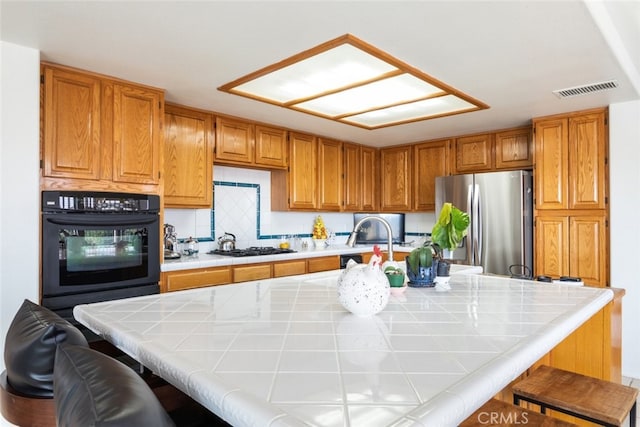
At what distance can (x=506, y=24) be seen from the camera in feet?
6.20

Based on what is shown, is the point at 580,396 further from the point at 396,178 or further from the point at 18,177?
the point at 396,178

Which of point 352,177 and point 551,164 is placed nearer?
point 551,164

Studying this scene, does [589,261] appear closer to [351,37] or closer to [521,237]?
[521,237]

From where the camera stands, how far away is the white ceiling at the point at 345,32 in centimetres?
177

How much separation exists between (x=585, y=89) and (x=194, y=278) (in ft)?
10.4

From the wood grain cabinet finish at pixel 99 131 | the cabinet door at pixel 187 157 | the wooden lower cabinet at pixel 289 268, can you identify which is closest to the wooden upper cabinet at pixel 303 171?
the wooden lower cabinet at pixel 289 268

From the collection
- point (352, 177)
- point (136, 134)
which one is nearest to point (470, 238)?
point (352, 177)

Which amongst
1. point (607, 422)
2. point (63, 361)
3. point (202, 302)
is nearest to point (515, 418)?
point (607, 422)

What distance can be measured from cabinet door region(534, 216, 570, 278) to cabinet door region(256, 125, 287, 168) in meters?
2.52

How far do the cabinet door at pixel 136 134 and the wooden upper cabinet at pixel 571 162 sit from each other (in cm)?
326

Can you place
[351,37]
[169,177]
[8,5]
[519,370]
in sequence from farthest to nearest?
1. [169,177]
2. [351,37]
3. [8,5]
4. [519,370]

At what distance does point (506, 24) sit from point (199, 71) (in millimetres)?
1781

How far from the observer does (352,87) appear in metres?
2.71

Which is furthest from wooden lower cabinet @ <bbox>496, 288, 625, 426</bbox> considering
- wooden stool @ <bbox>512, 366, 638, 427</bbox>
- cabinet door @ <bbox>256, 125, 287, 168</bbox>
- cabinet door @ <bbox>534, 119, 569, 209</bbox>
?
cabinet door @ <bbox>256, 125, 287, 168</bbox>
